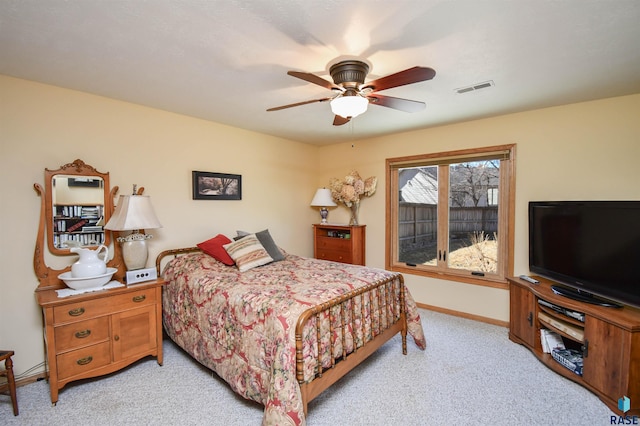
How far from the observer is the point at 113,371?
2.39 meters

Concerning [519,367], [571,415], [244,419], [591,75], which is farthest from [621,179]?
[244,419]

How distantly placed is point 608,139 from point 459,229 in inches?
65.8

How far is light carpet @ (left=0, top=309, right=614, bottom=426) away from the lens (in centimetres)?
193

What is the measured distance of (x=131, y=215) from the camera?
252 centimetres

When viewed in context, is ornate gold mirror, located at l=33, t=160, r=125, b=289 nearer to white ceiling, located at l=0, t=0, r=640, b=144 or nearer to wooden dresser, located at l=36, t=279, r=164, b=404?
wooden dresser, located at l=36, t=279, r=164, b=404

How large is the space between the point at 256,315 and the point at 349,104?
157 centimetres

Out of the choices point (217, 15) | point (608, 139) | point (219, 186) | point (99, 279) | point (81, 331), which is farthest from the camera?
point (219, 186)

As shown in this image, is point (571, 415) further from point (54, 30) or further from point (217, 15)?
point (54, 30)

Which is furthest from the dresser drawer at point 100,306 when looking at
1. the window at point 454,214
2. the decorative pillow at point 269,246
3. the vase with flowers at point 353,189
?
the window at point 454,214

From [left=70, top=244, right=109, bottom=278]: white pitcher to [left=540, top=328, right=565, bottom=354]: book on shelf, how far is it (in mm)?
3926

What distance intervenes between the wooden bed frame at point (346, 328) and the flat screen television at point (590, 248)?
1436mm

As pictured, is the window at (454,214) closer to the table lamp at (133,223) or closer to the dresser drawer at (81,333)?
the table lamp at (133,223)

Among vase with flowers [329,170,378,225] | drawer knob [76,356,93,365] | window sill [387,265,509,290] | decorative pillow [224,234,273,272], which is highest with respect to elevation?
vase with flowers [329,170,378,225]

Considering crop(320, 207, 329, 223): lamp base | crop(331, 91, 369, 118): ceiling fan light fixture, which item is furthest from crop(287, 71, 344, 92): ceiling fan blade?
crop(320, 207, 329, 223): lamp base
